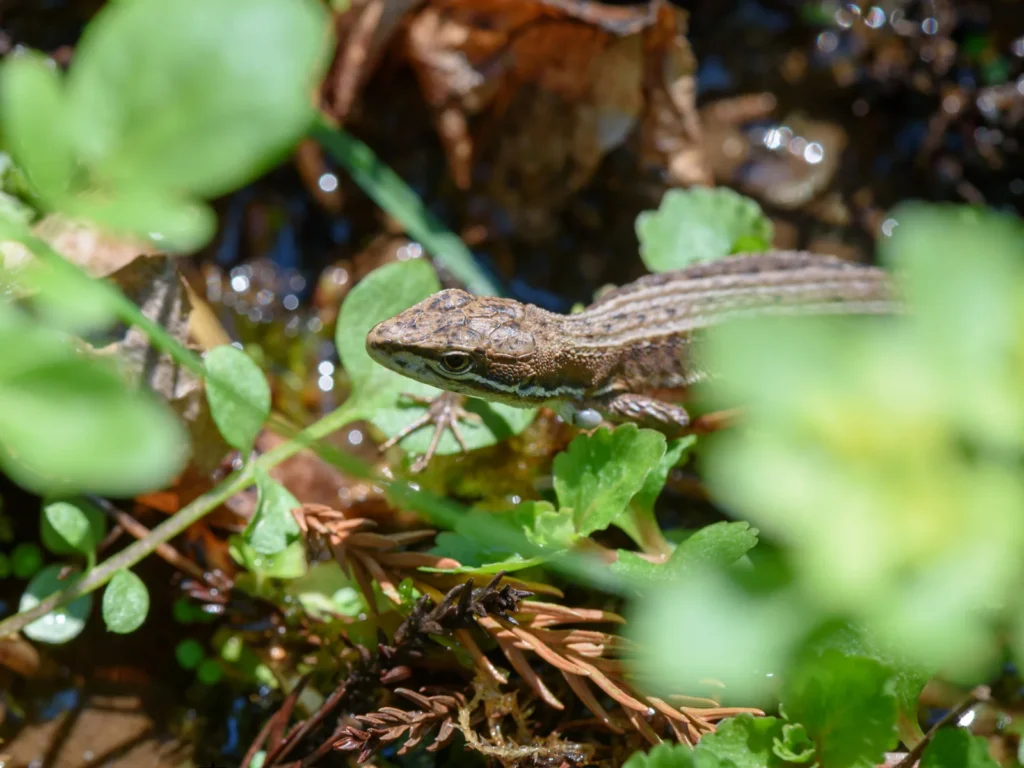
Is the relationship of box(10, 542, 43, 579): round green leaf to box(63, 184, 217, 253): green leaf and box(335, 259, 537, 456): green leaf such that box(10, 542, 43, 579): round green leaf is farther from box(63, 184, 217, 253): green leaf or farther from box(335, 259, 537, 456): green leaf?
box(63, 184, 217, 253): green leaf

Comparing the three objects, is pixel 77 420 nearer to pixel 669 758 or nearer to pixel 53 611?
pixel 669 758

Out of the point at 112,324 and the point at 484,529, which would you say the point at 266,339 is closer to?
the point at 112,324

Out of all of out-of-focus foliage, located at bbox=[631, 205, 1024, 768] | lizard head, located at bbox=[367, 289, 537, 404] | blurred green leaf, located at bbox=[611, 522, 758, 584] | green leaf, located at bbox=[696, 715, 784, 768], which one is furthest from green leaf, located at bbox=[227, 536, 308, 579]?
out-of-focus foliage, located at bbox=[631, 205, 1024, 768]

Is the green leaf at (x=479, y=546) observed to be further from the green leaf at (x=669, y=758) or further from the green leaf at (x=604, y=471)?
the green leaf at (x=669, y=758)

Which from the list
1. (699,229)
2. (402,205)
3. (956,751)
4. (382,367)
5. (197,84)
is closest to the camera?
(197,84)

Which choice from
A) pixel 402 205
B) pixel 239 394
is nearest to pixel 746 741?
pixel 239 394

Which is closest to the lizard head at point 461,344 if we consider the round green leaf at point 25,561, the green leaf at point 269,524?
the green leaf at point 269,524
